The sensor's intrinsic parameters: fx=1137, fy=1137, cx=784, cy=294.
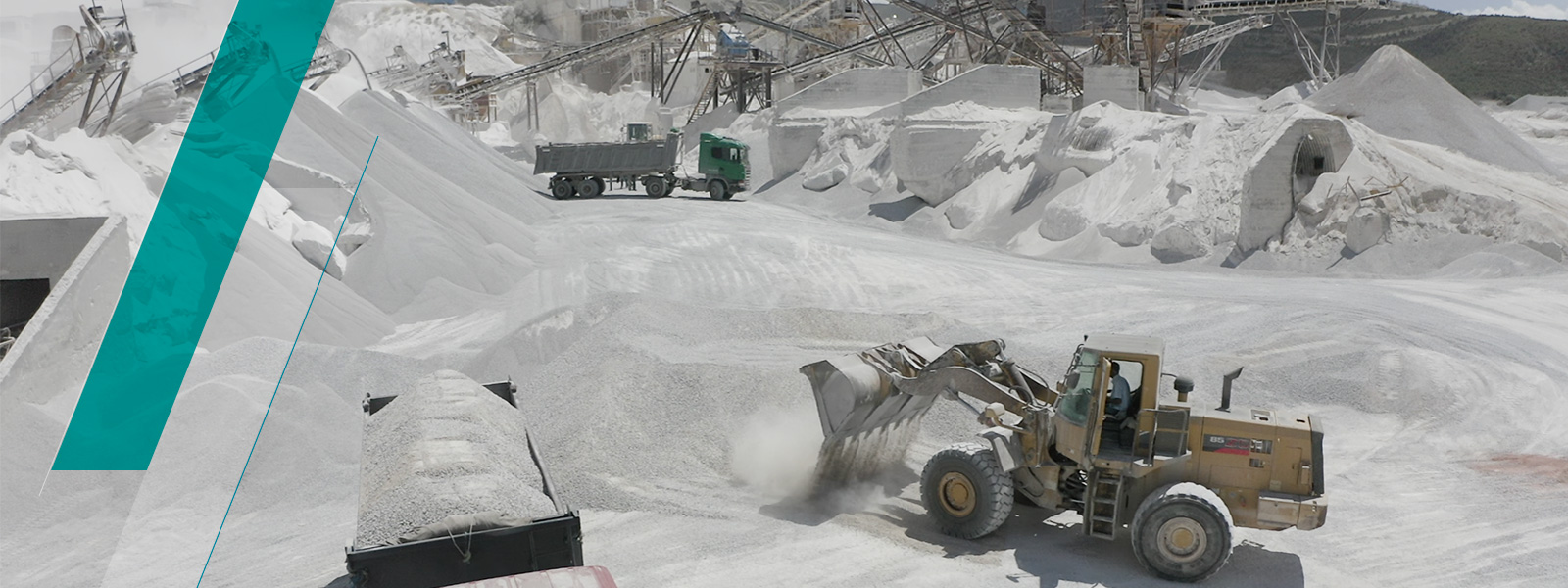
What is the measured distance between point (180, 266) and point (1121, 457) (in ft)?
36.9

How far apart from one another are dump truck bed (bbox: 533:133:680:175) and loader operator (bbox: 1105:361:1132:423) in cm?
2607

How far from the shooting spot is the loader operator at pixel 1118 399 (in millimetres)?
8086

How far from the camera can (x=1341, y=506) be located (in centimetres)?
954

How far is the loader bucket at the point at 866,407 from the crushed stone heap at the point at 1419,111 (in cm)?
2000

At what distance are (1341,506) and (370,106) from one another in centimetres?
2367

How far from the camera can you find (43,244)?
14539 millimetres

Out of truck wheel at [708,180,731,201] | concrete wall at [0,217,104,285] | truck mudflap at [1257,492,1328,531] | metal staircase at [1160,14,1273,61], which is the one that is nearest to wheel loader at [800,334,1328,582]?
truck mudflap at [1257,492,1328,531]

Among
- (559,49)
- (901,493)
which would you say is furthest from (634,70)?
(901,493)

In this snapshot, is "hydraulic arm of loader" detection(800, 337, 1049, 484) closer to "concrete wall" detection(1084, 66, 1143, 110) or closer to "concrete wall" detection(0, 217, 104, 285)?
"concrete wall" detection(0, 217, 104, 285)

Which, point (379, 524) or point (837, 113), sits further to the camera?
point (837, 113)

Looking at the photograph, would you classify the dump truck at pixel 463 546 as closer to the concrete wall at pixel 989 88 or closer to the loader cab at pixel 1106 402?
the loader cab at pixel 1106 402

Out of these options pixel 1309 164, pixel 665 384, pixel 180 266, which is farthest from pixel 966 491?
pixel 1309 164

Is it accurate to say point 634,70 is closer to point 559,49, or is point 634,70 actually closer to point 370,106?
point 559,49

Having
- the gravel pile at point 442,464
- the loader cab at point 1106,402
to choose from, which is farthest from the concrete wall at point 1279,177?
the gravel pile at point 442,464
